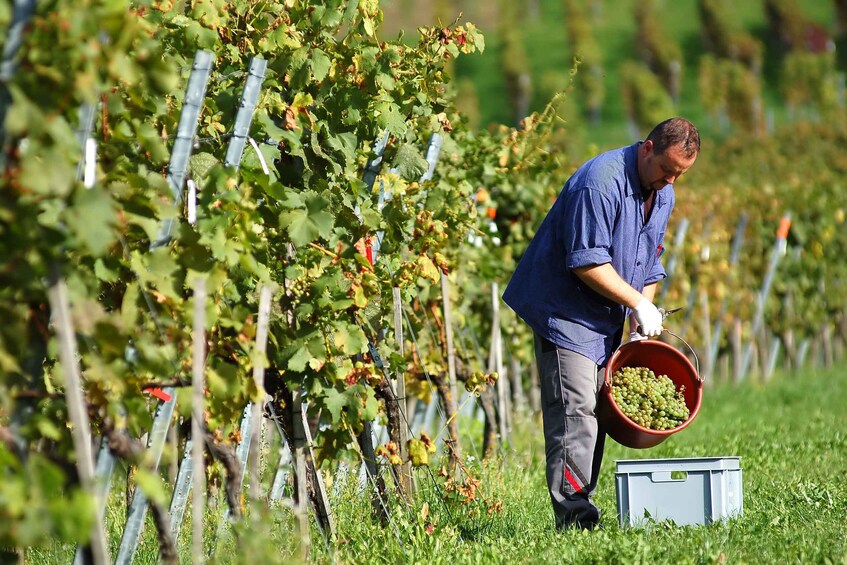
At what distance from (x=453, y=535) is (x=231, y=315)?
1.30m

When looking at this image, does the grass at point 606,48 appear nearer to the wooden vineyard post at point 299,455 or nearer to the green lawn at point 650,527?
the green lawn at point 650,527

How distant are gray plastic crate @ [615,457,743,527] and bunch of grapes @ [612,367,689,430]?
0.47 ft

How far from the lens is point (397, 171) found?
4.26 m

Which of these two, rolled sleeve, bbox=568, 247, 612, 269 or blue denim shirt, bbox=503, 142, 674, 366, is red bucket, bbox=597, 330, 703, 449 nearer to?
blue denim shirt, bbox=503, 142, 674, 366

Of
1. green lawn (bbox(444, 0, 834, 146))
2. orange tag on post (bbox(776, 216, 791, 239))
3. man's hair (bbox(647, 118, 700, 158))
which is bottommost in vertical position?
man's hair (bbox(647, 118, 700, 158))

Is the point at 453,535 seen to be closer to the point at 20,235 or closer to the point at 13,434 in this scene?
the point at 13,434

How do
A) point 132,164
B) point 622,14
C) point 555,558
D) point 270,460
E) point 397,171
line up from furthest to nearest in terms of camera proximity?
point 622,14
point 270,460
point 397,171
point 555,558
point 132,164

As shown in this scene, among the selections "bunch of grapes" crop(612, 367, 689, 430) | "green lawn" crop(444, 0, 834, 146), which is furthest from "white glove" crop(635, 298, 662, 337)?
"green lawn" crop(444, 0, 834, 146)

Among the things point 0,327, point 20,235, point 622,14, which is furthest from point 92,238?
point 622,14

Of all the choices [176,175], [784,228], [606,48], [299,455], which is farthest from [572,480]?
[606,48]

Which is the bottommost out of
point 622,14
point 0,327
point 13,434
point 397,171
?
point 13,434

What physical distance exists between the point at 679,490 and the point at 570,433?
0.43 metres

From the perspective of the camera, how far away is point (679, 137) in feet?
13.0

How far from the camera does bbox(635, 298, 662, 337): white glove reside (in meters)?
4.00
